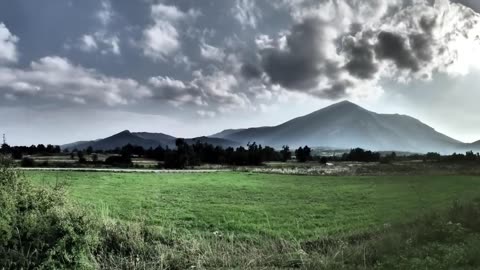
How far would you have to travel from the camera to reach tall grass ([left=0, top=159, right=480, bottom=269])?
34.2ft

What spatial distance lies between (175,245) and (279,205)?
14.2 meters

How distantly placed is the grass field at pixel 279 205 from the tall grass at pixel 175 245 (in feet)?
7.52

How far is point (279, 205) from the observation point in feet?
87.3

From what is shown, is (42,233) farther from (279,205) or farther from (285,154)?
(285,154)

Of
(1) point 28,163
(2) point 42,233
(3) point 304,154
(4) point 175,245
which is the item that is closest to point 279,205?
(4) point 175,245

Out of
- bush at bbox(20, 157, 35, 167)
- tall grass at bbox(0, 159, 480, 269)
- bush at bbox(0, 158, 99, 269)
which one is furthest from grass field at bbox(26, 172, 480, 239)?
bush at bbox(20, 157, 35, 167)

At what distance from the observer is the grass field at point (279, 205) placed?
18.6m

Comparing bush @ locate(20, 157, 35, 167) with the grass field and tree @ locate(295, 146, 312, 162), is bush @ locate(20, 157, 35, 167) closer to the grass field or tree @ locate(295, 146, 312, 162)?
the grass field

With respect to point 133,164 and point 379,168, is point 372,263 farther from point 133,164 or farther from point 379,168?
point 133,164

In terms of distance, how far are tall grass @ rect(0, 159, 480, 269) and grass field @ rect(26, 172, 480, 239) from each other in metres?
2.29

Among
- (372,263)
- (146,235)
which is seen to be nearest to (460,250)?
(372,263)

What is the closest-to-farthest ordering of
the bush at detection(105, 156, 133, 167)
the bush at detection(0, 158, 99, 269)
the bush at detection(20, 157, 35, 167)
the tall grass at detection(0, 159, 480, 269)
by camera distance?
the tall grass at detection(0, 159, 480, 269)
the bush at detection(0, 158, 99, 269)
the bush at detection(20, 157, 35, 167)
the bush at detection(105, 156, 133, 167)

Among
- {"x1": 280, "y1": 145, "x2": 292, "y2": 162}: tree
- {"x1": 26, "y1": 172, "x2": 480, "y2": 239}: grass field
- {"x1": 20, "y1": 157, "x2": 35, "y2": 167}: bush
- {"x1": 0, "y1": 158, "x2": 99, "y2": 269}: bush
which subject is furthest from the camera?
{"x1": 280, "y1": 145, "x2": 292, "y2": 162}: tree

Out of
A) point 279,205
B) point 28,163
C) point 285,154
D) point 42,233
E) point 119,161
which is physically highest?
point 285,154
